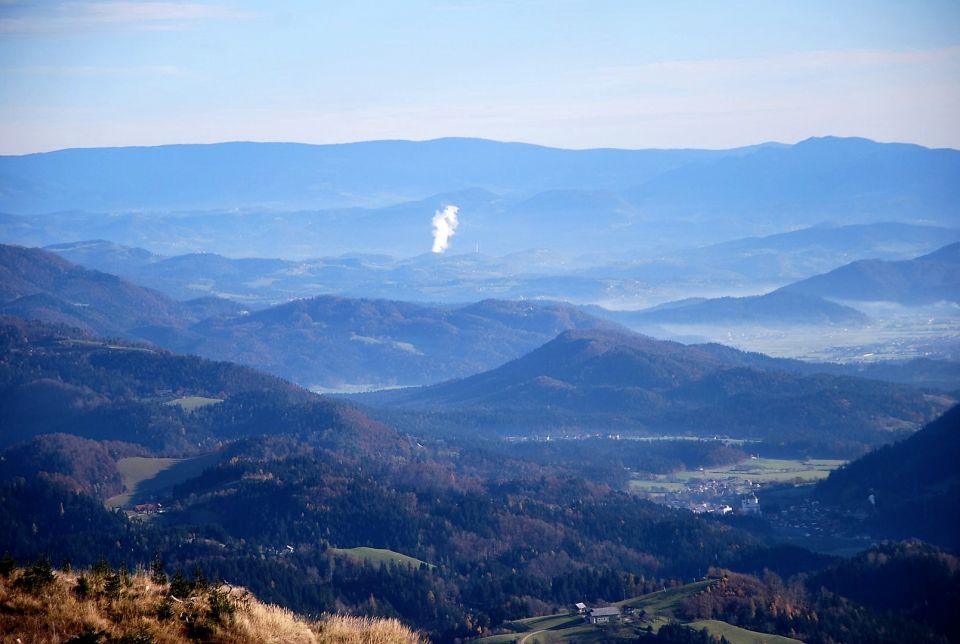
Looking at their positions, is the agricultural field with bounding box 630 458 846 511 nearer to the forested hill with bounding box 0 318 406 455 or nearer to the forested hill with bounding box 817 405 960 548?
the forested hill with bounding box 817 405 960 548

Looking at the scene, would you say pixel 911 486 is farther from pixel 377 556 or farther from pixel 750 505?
pixel 377 556

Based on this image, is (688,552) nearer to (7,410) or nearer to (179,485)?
(179,485)

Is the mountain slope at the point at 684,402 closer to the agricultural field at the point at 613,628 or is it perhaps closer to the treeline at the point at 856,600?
the treeline at the point at 856,600

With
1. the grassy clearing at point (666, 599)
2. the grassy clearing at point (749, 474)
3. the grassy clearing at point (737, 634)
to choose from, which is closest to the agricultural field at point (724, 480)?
the grassy clearing at point (749, 474)

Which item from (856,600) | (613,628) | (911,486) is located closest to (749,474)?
(911,486)

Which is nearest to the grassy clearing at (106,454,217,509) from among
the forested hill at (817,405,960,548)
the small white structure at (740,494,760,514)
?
the small white structure at (740,494,760,514)

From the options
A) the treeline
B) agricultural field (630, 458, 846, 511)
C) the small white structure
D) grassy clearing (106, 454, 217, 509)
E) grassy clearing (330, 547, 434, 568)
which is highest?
the treeline

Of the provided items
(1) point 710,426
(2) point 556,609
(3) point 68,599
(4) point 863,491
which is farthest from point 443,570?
(1) point 710,426
